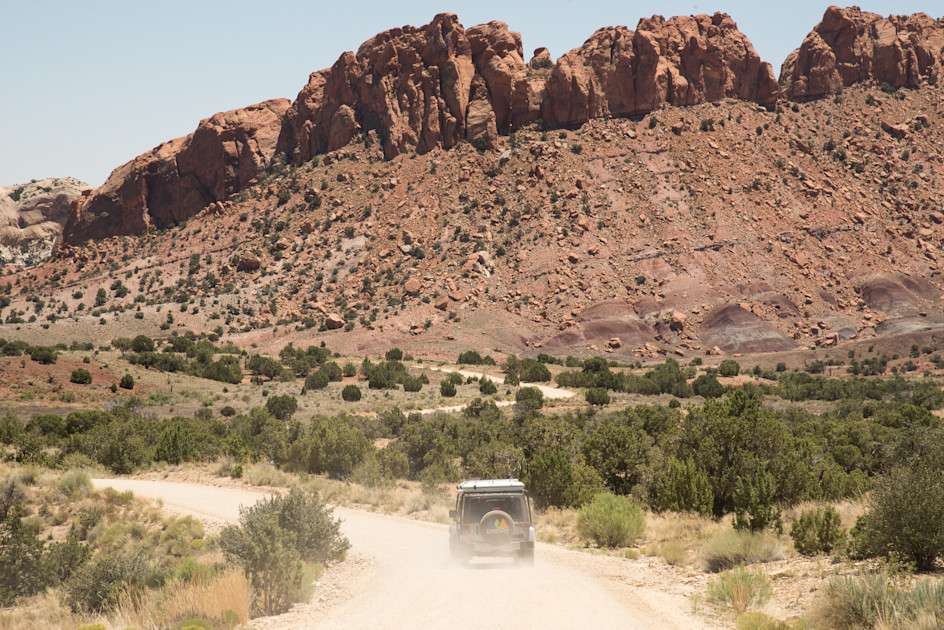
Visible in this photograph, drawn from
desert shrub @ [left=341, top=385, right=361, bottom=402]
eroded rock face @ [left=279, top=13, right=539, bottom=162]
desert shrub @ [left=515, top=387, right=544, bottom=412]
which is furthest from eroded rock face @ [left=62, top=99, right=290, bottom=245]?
desert shrub @ [left=515, top=387, right=544, bottom=412]

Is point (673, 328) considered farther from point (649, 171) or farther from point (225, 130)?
point (225, 130)

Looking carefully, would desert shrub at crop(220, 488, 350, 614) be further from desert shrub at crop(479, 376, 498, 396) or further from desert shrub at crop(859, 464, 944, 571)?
desert shrub at crop(479, 376, 498, 396)

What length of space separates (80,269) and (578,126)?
8620 cm

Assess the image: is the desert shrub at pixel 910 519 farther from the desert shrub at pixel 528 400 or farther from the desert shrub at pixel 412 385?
the desert shrub at pixel 412 385

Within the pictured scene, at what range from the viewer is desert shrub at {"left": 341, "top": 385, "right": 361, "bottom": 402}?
53.8 meters

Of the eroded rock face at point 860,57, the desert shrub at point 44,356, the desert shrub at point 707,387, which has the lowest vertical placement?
the desert shrub at point 707,387

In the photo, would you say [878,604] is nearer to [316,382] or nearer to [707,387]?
[707,387]

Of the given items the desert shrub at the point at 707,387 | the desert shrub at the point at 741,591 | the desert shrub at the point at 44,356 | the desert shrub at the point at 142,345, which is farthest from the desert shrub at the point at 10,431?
the desert shrub at the point at 707,387

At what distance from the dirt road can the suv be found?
0.34 meters

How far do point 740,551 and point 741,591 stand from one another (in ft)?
9.24

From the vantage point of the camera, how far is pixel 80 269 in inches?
4771

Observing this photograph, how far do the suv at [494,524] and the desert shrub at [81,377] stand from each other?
155 feet

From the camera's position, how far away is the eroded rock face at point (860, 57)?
110 meters

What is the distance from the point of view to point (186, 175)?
410 feet
